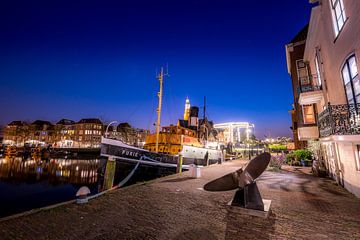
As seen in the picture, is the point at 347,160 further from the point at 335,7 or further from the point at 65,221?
the point at 65,221

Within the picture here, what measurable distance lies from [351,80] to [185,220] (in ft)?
26.4

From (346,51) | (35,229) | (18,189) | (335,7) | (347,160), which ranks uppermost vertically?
(335,7)

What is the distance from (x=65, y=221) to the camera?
445 centimetres

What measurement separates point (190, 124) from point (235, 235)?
26591 millimetres

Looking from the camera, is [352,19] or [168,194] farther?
[168,194]

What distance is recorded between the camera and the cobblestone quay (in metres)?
3.83

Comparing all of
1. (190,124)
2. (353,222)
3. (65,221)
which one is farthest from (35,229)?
(190,124)

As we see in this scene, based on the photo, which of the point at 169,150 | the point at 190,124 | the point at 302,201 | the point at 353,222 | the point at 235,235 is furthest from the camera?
the point at 190,124

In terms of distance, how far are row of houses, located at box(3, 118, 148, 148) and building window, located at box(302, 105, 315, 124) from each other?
73655mm

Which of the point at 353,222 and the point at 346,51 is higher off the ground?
the point at 346,51

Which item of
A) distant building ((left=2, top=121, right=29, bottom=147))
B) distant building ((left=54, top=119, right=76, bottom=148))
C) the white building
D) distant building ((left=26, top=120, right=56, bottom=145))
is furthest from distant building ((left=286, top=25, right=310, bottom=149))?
distant building ((left=2, top=121, right=29, bottom=147))

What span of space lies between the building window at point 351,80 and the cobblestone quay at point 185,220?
377 centimetres

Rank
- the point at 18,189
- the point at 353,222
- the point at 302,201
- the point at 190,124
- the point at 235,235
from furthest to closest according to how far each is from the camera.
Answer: the point at 190,124 < the point at 18,189 < the point at 302,201 < the point at 353,222 < the point at 235,235

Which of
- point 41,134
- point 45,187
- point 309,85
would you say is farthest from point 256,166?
point 41,134
